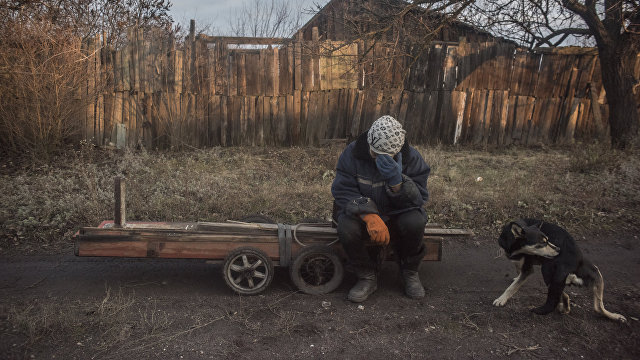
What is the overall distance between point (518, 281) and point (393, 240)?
1.10 m

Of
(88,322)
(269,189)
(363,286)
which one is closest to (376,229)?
(363,286)

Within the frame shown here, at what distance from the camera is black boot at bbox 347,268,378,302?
3902mm

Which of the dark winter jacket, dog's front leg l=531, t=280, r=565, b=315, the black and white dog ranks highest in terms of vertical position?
the dark winter jacket

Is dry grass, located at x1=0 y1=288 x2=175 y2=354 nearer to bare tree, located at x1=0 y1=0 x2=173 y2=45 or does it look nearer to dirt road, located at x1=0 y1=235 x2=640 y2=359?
dirt road, located at x1=0 y1=235 x2=640 y2=359

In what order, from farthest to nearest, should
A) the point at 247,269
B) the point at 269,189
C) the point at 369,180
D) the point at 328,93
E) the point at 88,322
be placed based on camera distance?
the point at 328,93 < the point at 269,189 < the point at 369,180 < the point at 247,269 < the point at 88,322

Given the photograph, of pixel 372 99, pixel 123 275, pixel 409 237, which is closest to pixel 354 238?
pixel 409 237

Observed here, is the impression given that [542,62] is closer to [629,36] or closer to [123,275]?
[629,36]

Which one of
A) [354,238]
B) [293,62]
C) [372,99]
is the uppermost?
[293,62]

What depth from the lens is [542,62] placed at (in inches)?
408

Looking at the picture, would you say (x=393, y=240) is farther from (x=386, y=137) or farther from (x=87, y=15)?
(x=87, y=15)

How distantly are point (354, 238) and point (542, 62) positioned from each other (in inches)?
342

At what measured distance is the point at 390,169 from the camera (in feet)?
12.4

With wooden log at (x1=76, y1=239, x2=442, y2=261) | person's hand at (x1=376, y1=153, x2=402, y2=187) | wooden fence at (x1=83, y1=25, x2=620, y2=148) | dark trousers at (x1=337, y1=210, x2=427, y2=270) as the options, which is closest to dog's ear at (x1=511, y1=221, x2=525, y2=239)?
dark trousers at (x1=337, y1=210, x2=427, y2=270)

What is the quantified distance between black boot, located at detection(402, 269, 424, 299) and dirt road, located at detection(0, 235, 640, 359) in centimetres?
8
